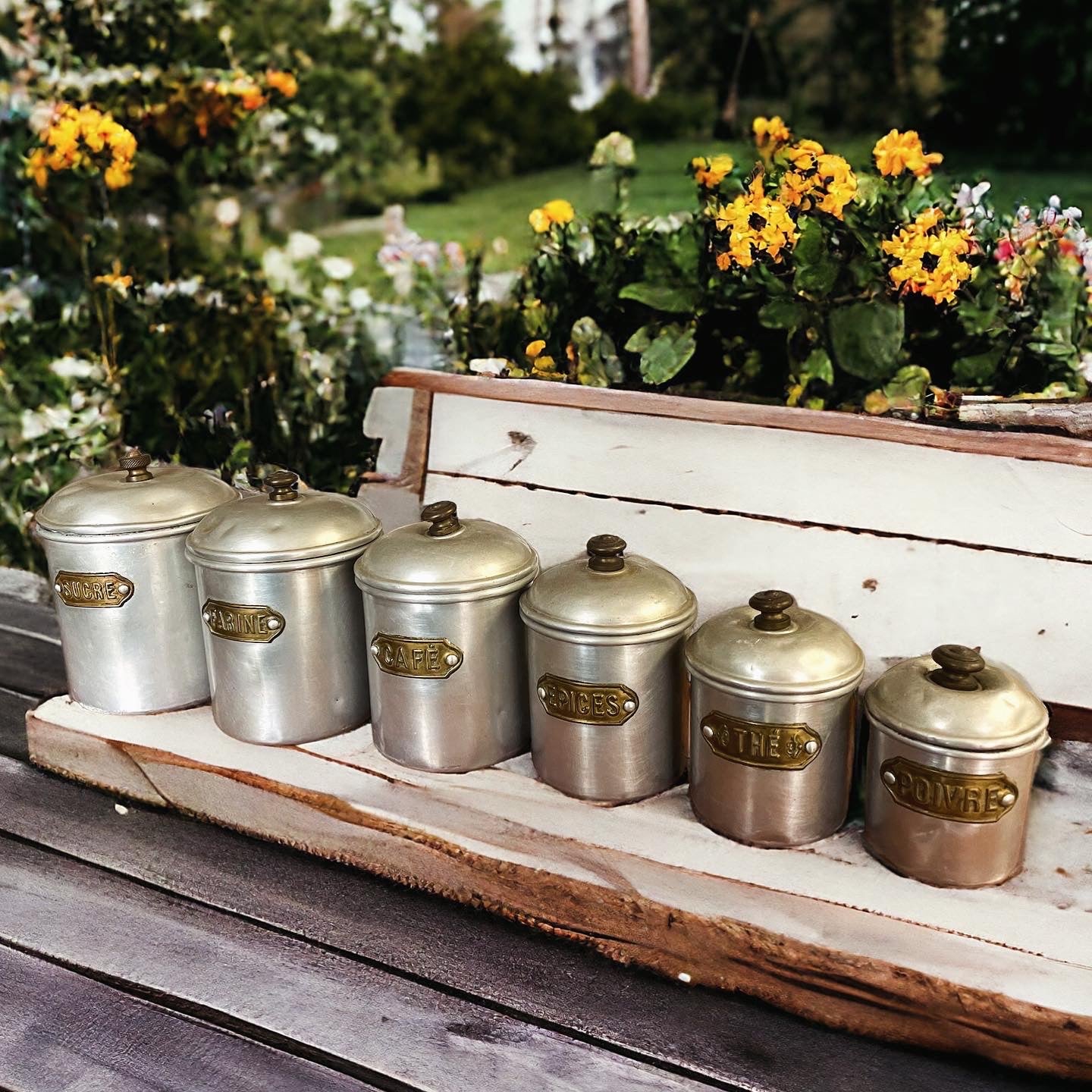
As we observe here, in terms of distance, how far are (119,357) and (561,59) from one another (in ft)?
4.70

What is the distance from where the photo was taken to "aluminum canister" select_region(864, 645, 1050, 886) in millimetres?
1271

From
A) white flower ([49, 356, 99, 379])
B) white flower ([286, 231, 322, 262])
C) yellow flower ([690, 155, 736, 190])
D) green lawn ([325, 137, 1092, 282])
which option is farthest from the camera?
white flower ([286, 231, 322, 262])

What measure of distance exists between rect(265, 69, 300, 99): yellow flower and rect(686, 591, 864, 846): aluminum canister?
7.70 ft

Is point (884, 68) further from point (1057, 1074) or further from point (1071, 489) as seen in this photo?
point (1057, 1074)

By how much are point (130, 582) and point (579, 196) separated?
178 centimetres

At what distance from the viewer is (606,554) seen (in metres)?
1.51

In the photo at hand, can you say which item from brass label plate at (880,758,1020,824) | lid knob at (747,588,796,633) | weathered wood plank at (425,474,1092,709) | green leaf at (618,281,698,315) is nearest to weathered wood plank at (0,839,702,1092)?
brass label plate at (880,758,1020,824)

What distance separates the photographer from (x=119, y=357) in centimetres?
293

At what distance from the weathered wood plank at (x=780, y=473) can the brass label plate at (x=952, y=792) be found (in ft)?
1.36

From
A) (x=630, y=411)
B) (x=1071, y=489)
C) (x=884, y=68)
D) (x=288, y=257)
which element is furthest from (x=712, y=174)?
(x=288, y=257)

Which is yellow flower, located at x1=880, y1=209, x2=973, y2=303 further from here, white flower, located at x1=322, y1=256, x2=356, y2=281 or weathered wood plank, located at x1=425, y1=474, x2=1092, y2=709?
white flower, located at x1=322, y1=256, x2=356, y2=281

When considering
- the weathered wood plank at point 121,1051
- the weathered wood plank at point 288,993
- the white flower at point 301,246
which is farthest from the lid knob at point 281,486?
the white flower at point 301,246

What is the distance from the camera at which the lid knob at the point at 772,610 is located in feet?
4.53

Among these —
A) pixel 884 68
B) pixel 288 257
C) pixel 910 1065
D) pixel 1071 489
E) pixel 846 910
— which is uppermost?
pixel 884 68
